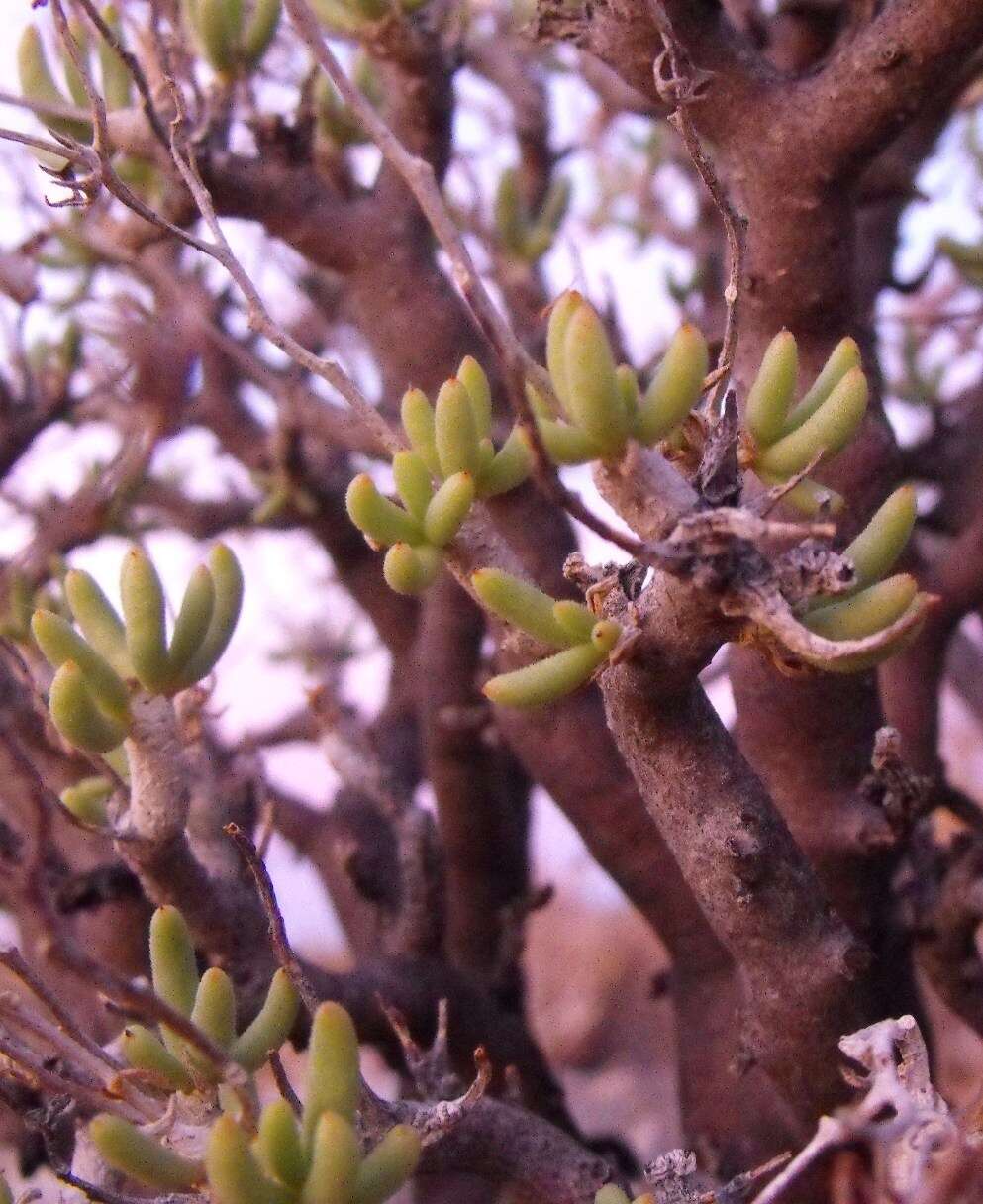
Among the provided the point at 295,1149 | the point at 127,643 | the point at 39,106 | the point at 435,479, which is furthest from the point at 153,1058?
the point at 39,106

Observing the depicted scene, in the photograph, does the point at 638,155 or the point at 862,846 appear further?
the point at 638,155

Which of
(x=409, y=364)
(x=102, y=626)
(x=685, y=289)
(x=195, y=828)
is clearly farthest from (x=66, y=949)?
(x=685, y=289)

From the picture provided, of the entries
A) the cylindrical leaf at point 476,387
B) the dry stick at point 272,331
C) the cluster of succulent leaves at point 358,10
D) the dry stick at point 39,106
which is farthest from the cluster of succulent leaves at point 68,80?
the cylindrical leaf at point 476,387

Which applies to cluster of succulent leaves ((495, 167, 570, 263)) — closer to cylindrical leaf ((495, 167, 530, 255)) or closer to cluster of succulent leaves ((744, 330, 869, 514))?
cylindrical leaf ((495, 167, 530, 255))

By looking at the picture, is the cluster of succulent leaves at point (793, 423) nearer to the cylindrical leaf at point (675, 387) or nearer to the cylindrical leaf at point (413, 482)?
the cylindrical leaf at point (675, 387)

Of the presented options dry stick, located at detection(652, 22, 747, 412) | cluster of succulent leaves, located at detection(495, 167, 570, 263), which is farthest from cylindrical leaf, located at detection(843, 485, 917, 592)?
cluster of succulent leaves, located at detection(495, 167, 570, 263)

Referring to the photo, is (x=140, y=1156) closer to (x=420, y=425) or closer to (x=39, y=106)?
(x=420, y=425)

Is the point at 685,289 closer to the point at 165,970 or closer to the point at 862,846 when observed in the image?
the point at 862,846
